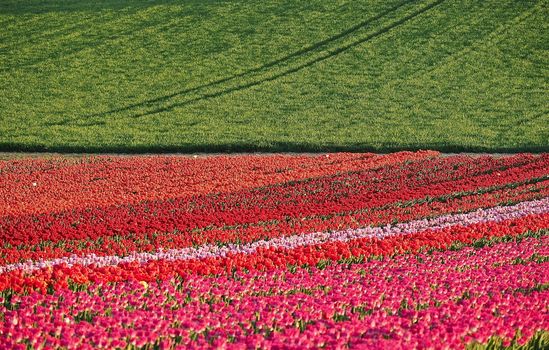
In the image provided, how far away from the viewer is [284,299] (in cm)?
764

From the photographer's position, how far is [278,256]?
35.0 ft

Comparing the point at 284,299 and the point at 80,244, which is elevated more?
the point at 284,299

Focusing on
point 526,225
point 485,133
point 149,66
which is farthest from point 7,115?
point 526,225

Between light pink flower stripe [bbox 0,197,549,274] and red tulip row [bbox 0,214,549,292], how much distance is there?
46cm

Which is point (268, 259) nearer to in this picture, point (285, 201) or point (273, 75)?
point (285, 201)

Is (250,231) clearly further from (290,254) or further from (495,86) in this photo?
(495,86)

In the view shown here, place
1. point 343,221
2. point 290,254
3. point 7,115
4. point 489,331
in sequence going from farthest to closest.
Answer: point 7,115 < point 343,221 < point 290,254 < point 489,331

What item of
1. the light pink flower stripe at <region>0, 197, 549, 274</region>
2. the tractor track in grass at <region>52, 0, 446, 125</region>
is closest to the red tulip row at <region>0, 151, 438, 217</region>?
the light pink flower stripe at <region>0, 197, 549, 274</region>

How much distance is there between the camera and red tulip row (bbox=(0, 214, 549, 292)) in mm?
8523

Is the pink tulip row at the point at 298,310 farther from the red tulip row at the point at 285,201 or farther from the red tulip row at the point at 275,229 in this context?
the red tulip row at the point at 285,201

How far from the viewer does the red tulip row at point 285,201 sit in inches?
573

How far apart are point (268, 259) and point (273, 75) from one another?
1256 inches

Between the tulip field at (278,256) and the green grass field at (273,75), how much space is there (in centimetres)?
827

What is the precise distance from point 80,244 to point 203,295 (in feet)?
17.8
